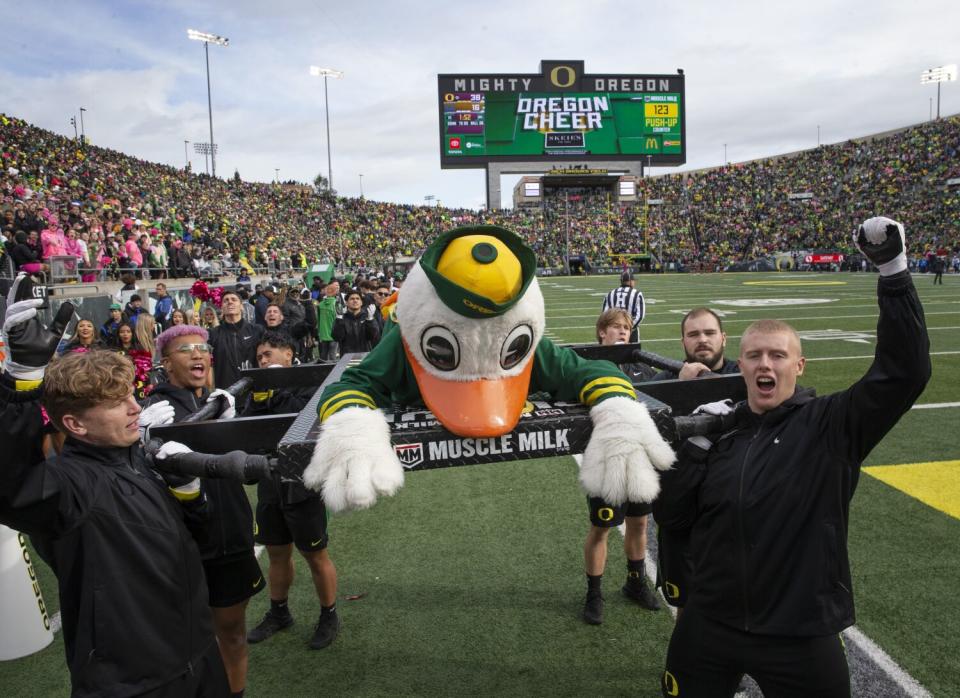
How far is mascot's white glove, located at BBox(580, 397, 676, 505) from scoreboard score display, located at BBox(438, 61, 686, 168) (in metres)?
45.9

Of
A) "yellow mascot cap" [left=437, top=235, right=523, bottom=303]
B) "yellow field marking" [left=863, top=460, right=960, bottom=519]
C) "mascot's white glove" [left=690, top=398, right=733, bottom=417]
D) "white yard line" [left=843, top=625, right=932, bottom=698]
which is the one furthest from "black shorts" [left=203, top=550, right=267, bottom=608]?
"yellow field marking" [left=863, top=460, right=960, bottom=519]

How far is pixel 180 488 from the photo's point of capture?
2.16m

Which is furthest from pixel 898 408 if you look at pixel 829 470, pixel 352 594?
pixel 352 594

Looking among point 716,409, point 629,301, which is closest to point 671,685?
point 716,409

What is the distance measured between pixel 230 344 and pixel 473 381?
238 inches

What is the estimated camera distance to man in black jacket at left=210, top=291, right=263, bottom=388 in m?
7.13

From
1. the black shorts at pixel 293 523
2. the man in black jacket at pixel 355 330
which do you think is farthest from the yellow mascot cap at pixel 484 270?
the man in black jacket at pixel 355 330

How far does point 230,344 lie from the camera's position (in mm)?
7172

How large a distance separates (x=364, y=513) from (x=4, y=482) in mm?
3801

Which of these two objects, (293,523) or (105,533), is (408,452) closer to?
(105,533)

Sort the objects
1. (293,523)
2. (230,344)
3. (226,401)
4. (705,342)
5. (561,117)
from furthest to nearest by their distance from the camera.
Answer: (561,117) < (230,344) < (705,342) < (293,523) < (226,401)

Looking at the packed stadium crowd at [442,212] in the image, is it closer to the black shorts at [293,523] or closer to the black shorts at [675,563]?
the black shorts at [293,523]

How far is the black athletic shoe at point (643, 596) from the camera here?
373 cm

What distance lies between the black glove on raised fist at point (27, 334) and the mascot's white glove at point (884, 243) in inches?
99.5
